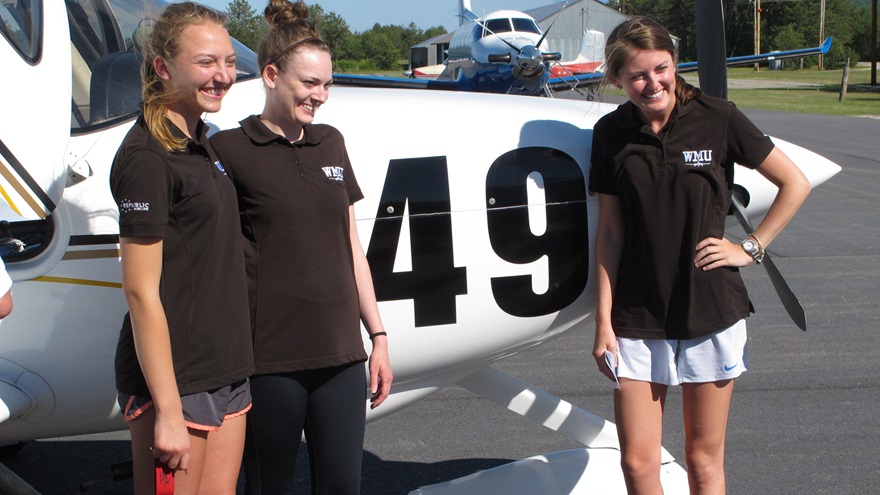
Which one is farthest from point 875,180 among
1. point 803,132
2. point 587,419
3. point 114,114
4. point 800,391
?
point 114,114

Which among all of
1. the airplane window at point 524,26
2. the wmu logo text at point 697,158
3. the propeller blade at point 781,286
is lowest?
the propeller blade at point 781,286

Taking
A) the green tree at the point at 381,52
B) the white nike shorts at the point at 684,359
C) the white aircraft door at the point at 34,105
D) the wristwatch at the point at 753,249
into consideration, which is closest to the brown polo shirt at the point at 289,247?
the white aircraft door at the point at 34,105

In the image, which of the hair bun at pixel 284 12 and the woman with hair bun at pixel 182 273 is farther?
the hair bun at pixel 284 12

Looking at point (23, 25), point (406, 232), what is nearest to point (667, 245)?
point (406, 232)

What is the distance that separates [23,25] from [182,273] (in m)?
0.93

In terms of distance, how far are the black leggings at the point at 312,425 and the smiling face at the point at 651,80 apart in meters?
1.03

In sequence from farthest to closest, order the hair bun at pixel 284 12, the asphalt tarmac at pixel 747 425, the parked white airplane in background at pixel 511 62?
the parked white airplane in background at pixel 511 62
the asphalt tarmac at pixel 747 425
the hair bun at pixel 284 12

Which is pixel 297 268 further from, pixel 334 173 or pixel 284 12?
pixel 284 12

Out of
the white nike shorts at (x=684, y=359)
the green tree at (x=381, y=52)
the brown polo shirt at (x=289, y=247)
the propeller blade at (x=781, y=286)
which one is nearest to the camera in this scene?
the brown polo shirt at (x=289, y=247)

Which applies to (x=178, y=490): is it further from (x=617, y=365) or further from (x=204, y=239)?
(x=617, y=365)

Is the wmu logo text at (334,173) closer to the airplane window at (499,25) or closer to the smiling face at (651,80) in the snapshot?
the smiling face at (651,80)

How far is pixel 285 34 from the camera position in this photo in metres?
2.06

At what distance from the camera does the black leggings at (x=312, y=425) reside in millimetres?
2080

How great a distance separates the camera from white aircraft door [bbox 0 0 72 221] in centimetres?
198
